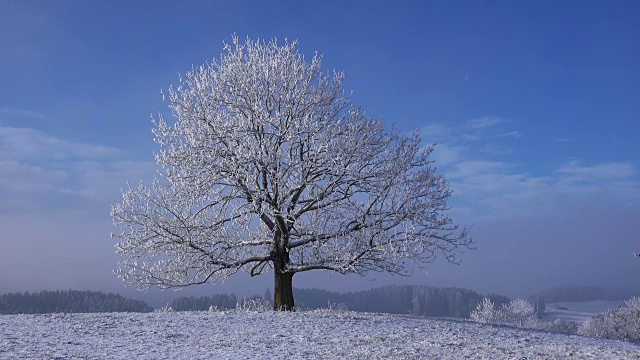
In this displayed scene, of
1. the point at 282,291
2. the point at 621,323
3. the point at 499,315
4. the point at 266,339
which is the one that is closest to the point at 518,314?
the point at 499,315

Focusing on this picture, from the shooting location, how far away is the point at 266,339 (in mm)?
14266

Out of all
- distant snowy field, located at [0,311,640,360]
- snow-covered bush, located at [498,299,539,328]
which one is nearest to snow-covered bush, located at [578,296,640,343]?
snow-covered bush, located at [498,299,539,328]

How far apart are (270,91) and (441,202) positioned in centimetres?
790

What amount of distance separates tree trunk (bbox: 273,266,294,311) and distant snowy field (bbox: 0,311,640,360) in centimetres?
215

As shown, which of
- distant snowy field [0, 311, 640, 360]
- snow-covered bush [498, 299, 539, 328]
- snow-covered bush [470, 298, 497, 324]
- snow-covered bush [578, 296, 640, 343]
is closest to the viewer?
distant snowy field [0, 311, 640, 360]

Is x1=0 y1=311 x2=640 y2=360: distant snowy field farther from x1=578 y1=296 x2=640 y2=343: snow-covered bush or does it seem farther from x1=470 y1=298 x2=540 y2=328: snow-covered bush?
x1=470 y1=298 x2=540 y2=328: snow-covered bush

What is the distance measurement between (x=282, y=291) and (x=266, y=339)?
23.3ft

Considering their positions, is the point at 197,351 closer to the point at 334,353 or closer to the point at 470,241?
the point at 334,353

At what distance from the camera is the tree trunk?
21.2 meters

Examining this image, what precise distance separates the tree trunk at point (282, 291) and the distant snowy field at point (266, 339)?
2.15 m

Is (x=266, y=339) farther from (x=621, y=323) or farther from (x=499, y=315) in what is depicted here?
(x=499, y=315)

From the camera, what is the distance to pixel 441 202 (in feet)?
71.9

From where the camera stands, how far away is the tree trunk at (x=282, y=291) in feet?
69.6

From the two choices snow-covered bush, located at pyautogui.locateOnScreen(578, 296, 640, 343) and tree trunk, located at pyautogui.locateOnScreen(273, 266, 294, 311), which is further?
snow-covered bush, located at pyautogui.locateOnScreen(578, 296, 640, 343)
